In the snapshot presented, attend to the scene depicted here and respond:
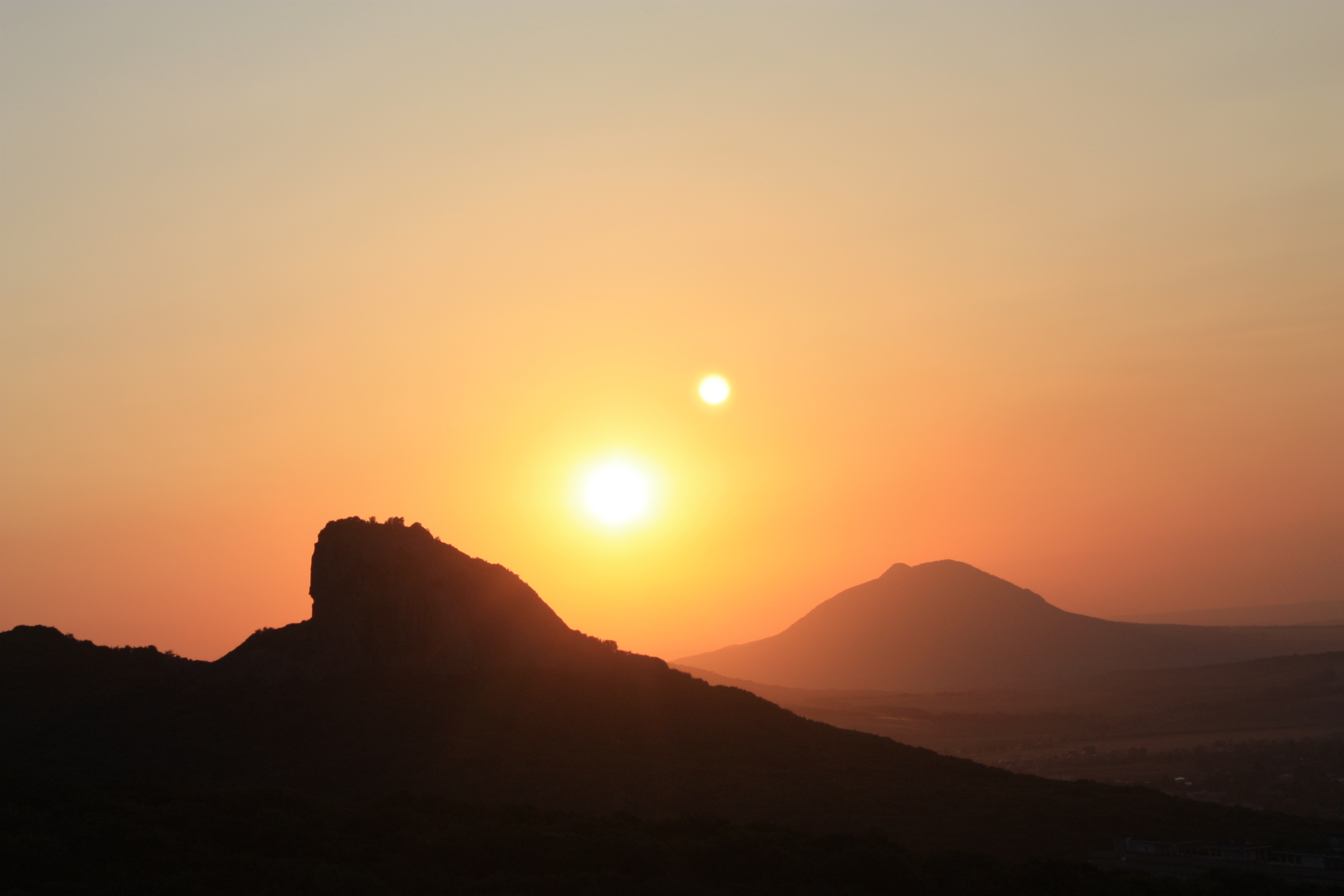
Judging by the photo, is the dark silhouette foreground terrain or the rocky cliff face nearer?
the rocky cliff face

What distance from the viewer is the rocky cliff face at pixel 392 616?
232 ft

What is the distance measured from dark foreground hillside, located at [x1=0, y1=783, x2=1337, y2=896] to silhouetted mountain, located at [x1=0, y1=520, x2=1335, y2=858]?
31.3 feet

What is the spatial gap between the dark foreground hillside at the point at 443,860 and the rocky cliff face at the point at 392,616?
27578 mm

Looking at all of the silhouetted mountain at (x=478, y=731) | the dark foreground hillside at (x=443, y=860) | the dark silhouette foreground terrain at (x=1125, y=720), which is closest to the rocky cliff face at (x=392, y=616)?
the silhouetted mountain at (x=478, y=731)

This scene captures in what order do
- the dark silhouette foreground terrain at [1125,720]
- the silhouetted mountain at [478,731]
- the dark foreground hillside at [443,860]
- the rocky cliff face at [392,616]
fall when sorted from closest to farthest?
the dark foreground hillside at [443,860]
the silhouetted mountain at [478,731]
the rocky cliff face at [392,616]
the dark silhouette foreground terrain at [1125,720]

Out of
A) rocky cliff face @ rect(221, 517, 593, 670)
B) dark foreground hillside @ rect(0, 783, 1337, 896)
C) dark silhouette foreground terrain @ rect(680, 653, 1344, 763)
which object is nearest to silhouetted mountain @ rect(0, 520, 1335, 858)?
rocky cliff face @ rect(221, 517, 593, 670)

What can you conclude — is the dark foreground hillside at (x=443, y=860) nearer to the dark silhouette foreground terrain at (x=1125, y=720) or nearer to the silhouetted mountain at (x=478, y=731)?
the silhouetted mountain at (x=478, y=731)

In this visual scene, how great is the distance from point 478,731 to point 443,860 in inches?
1060

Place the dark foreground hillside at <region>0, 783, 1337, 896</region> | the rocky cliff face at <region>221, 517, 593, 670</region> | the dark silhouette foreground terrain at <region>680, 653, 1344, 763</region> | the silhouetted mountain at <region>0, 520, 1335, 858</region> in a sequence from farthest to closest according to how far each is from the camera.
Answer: the dark silhouette foreground terrain at <region>680, 653, 1344, 763</region> < the rocky cliff face at <region>221, 517, 593, 670</region> < the silhouetted mountain at <region>0, 520, 1335, 858</region> < the dark foreground hillside at <region>0, 783, 1337, 896</region>

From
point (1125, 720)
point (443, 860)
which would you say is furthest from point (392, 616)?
point (1125, 720)

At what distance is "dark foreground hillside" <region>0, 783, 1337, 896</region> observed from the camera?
32.9 metres

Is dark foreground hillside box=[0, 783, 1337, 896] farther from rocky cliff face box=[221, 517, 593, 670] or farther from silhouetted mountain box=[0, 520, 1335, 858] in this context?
rocky cliff face box=[221, 517, 593, 670]

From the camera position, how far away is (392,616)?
71.8 meters

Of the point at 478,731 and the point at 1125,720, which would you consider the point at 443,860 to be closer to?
the point at 478,731
